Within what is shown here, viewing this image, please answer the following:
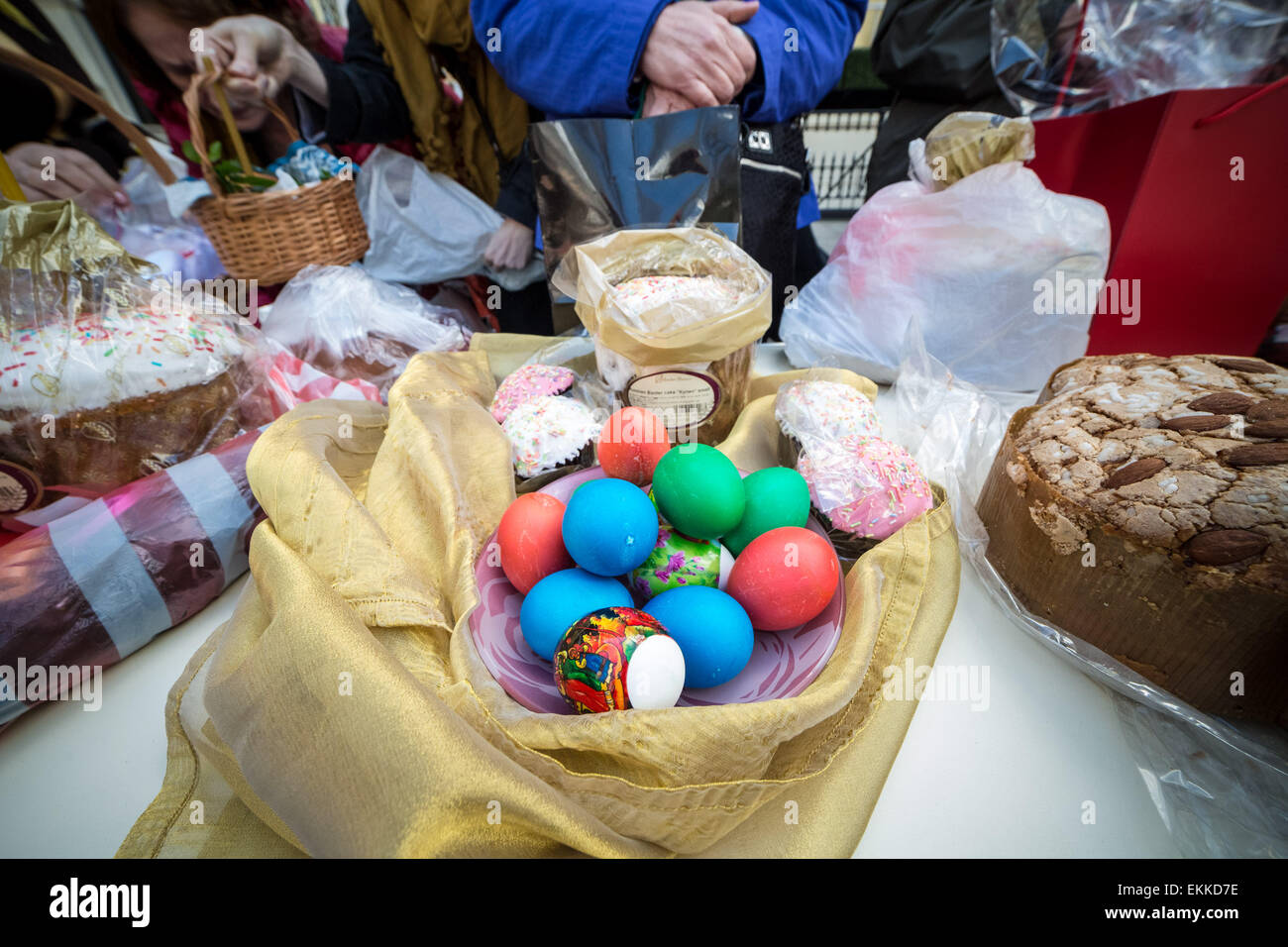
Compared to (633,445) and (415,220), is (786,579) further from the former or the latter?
(415,220)

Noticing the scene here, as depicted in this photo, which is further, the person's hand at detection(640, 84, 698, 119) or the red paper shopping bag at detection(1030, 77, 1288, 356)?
the person's hand at detection(640, 84, 698, 119)

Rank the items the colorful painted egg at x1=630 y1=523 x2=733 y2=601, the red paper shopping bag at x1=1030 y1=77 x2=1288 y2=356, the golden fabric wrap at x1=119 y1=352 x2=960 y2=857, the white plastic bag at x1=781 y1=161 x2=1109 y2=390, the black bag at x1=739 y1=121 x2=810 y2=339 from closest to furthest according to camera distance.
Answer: the golden fabric wrap at x1=119 y1=352 x2=960 y2=857
the colorful painted egg at x1=630 y1=523 x2=733 y2=601
the red paper shopping bag at x1=1030 y1=77 x2=1288 y2=356
the white plastic bag at x1=781 y1=161 x2=1109 y2=390
the black bag at x1=739 y1=121 x2=810 y2=339

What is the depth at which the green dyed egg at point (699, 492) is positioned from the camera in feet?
2.20

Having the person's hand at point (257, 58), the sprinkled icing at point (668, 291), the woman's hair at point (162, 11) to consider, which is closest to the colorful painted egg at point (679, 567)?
the sprinkled icing at point (668, 291)

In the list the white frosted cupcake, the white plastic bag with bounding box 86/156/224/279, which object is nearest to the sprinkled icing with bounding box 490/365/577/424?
the white frosted cupcake

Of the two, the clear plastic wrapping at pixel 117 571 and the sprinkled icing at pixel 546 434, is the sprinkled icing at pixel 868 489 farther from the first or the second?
the clear plastic wrapping at pixel 117 571

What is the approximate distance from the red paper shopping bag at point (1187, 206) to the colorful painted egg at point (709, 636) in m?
1.18

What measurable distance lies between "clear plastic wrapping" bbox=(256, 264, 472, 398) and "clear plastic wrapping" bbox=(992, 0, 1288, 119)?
1508mm

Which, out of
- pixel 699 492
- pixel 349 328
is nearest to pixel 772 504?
pixel 699 492

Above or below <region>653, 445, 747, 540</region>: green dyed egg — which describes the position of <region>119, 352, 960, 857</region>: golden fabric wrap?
below

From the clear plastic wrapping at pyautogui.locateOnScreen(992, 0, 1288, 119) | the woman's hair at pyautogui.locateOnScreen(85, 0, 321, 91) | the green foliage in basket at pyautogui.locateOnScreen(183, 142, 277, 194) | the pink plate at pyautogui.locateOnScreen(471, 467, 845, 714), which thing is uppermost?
the woman's hair at pyautogui.locateOnScreen(85, 0, 321, 91)

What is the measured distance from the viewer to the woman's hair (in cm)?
133
